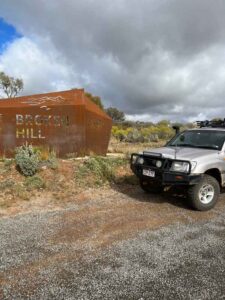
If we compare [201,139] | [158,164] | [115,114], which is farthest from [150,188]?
[115,114]

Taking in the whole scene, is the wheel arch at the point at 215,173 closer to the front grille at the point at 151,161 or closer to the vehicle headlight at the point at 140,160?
the front grille at the point at 151,161

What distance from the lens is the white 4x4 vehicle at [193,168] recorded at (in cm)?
643

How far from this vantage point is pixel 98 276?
151 inches

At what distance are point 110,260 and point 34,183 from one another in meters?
4.50

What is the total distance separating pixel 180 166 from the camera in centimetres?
647

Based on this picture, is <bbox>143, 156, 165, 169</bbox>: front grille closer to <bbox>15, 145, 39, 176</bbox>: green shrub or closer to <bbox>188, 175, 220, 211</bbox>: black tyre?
<bbox>188, 175, 220, 211</bbox>: black tyre

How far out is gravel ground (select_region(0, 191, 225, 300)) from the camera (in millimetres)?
3520

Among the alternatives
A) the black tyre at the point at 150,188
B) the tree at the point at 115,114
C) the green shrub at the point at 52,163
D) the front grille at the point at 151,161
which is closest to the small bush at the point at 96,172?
the green shrub at the point at 52,163

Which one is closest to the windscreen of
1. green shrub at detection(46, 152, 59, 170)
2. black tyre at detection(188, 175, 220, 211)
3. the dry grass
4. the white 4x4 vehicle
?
the white 4x4 vehicle

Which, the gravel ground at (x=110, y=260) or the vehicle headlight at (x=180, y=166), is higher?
the vehicle headlight at (x=180, y=166)

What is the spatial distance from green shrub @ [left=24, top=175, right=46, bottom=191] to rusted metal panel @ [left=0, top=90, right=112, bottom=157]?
9.46 ft

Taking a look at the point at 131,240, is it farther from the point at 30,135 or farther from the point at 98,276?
the point at 30,135

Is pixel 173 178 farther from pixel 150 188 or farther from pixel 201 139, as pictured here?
pixel 201 139

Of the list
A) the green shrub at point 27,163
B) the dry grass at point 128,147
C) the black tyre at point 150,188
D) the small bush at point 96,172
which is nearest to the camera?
the black tyre at point 150,188
